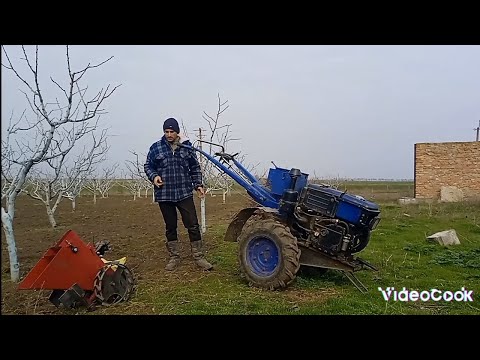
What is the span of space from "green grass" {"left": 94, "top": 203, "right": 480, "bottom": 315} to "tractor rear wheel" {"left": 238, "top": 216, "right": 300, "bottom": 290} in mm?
146

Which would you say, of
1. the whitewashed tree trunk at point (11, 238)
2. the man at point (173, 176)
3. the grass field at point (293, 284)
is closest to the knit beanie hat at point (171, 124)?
the man at point (173, 176)

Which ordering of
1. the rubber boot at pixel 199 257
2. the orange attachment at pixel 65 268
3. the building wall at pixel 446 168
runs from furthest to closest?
1. the building wall at pixel 446 168
2. the rubber boot at pixel 199 257
3. the orange attachment at pixel 65 268

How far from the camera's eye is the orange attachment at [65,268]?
3365 mm

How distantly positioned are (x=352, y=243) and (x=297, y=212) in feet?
2.22

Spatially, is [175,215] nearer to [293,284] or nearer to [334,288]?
[293,284]

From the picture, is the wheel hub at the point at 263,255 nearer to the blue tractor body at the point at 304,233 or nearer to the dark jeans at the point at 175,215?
the blue tractor body at the point at 304,233

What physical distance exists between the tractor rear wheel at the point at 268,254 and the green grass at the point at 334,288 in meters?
0.15

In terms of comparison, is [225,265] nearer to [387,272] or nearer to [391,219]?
[387,272]

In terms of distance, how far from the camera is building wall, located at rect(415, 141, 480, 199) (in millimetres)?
16250

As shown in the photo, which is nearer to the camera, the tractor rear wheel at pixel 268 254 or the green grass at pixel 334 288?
the green grass at pixel 334 288

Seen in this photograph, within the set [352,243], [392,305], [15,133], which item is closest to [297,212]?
[352,243]

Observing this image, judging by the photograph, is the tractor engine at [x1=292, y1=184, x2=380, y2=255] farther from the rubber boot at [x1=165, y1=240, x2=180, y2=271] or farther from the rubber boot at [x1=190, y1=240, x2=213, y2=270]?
the rubber boot at [x1=165, y1=240, x2=180, y2=271]

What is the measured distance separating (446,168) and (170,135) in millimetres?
14928

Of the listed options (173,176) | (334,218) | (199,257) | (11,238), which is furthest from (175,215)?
(334,218)
